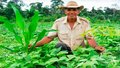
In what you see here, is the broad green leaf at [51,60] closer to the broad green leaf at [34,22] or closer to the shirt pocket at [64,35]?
the broad green leaf at [34,22]

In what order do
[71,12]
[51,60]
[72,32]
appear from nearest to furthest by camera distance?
1. [51,60]
2. [71,12]
3. [72,32]

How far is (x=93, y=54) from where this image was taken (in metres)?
3.24

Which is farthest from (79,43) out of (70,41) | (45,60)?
(45,60)

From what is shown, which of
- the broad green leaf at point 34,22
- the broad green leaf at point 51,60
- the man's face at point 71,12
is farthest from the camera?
the man's face at point 71,12

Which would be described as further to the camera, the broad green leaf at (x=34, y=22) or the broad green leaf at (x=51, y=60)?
the broad green leaf at (x=34, y=22)

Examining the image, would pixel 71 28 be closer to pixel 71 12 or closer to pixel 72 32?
pixel 72 32

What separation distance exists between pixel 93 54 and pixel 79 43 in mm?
1286

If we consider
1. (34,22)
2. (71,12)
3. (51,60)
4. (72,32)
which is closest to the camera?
Answer: (51,60)

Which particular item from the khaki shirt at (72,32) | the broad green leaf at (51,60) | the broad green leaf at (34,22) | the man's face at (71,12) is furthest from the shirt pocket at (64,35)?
the broad green leaf at (51,60)

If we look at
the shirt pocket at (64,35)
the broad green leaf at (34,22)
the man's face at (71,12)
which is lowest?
the shirt pocket at (64,35)

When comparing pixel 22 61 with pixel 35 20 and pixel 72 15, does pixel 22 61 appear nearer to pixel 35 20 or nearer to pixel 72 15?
pixel 35 20

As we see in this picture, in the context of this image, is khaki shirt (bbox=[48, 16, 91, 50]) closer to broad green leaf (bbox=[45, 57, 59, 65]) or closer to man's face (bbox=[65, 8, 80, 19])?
man's face (bbox=[65, 8, 80, 19])

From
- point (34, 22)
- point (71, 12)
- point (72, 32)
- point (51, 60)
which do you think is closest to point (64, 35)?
point (72, 32)

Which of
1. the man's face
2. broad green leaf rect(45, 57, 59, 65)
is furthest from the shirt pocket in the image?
broad green leaf rect(45, 57, 59, 65)
